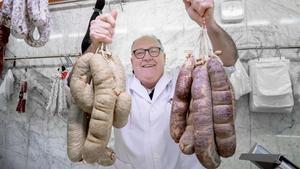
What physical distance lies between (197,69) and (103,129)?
0.39m

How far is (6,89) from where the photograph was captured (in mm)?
3332

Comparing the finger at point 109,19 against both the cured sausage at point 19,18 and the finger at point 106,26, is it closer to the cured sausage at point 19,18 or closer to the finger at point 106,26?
the finger at point 106,26

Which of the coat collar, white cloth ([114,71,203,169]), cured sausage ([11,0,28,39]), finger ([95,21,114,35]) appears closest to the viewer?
finger ([95,21,114,35])

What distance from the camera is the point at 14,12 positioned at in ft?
4.82

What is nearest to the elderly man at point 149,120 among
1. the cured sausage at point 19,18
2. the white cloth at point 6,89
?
the cured sausage at point 19,18

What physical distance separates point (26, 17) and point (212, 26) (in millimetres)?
952

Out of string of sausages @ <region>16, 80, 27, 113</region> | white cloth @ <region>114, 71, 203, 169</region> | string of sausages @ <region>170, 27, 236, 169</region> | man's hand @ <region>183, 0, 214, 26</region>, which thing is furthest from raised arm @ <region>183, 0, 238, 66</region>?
string of sausages @ <region>16, 80, 27, 113</region>

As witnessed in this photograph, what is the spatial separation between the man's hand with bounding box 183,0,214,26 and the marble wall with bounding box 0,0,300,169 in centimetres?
137

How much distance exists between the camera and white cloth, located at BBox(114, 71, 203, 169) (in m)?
1.73

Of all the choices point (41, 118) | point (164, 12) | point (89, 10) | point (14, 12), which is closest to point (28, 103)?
point (41, 118)

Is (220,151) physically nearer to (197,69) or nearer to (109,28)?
(197,69)

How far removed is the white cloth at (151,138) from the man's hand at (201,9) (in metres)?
0.71

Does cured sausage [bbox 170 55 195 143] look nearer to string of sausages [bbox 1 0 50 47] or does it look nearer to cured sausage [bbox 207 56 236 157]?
cured sausage [bbox 207 56 236 157]

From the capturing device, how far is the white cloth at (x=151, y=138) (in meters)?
1.73
